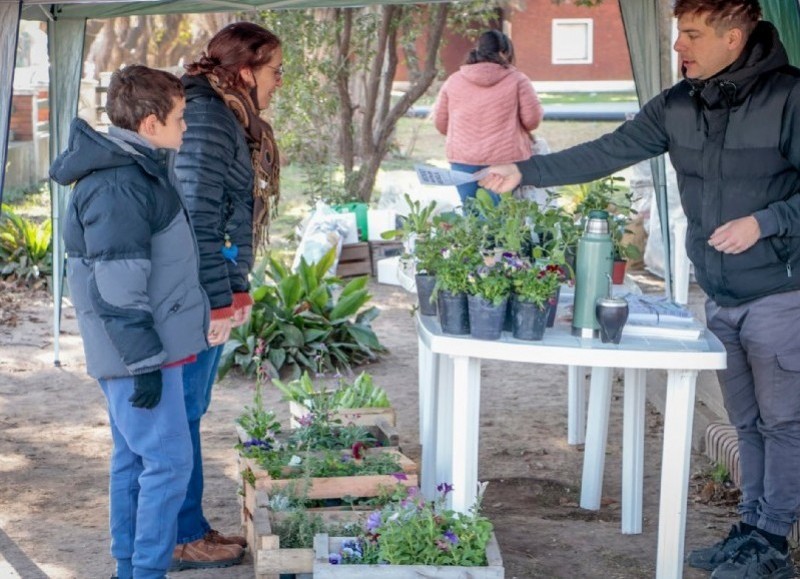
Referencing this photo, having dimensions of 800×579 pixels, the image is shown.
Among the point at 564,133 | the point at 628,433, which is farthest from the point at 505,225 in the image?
the point at 564,133

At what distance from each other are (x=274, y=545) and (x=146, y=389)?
2.20ft

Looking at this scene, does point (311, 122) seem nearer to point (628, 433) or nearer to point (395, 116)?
point (395, 116)

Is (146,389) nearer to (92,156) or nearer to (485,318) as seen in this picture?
(92,156)

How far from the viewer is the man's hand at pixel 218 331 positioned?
386 cm

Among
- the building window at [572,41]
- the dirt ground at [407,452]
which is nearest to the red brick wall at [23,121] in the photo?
the dirt ground at [407,452]

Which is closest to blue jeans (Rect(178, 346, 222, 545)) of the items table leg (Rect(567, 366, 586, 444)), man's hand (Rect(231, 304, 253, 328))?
man's hand (Rect(231, 304, 253, 328))

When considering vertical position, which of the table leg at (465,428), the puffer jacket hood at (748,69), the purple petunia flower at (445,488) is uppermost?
the puffer jacket hood at (748,69)

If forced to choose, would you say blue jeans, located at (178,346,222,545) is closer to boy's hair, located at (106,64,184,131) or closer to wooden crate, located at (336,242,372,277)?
boy's hair, located at (106,64,184,131)

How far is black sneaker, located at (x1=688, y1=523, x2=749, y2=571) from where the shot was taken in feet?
13.6

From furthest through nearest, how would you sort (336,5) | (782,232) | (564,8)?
(564,8) → (336,5) → (782,232)

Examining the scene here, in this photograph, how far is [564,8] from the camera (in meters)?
34.1

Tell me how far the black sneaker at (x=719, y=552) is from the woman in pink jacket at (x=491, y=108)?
4.82 meters

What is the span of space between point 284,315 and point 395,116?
4.61 meters

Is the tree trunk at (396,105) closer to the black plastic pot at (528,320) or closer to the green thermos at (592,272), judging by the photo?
the green thermos at (592,272)
